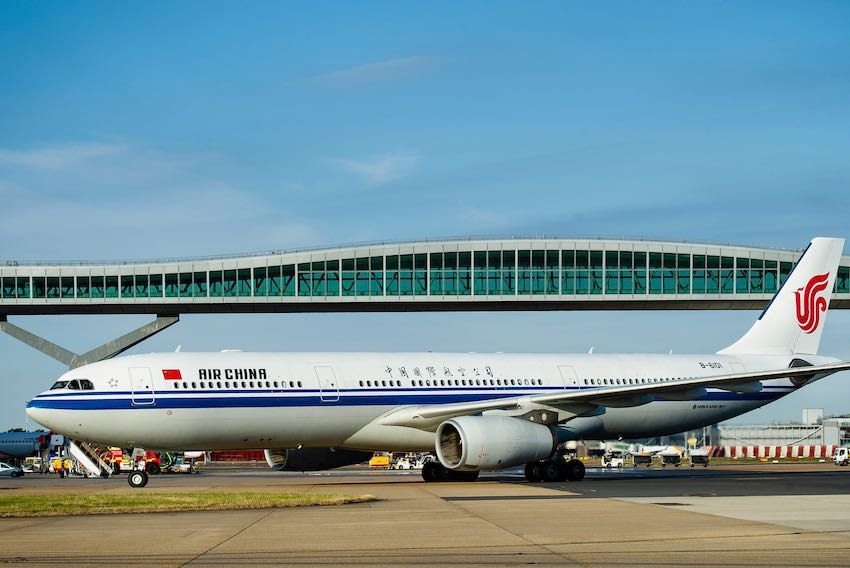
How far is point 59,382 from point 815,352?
90.0 feet

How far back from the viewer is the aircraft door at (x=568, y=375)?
3531 centimetres

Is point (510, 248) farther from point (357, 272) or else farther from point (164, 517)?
point (164, 517)

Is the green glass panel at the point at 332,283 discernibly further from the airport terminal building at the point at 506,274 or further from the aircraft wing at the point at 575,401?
the aircraft wing at the point at 575,401

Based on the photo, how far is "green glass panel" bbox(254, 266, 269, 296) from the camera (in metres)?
60.2

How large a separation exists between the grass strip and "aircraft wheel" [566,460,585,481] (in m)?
9.60

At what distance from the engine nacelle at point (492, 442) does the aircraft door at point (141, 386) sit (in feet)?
26.8

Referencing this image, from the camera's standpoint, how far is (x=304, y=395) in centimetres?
3111

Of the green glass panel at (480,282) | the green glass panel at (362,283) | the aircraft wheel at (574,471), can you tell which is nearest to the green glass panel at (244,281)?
the green glass panel at (362,283)

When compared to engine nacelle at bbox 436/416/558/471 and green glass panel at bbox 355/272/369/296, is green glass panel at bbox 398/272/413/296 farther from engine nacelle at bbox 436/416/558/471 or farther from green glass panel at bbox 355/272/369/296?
engine nacelle at bbox 436/416/558/471

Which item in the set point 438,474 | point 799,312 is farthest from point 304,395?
point 799,312

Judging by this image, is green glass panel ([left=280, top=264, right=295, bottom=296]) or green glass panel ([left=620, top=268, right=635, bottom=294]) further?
green glass panel ([left=280, top=264, right=295, bottom=296])

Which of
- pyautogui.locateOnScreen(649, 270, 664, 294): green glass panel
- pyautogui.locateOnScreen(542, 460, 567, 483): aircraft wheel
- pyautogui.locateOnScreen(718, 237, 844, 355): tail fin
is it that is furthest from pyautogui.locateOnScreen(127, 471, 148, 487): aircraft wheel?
pyautogui.locateOnScreen(649, 270, 664, 294): green glass panel

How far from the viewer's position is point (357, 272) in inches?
2367

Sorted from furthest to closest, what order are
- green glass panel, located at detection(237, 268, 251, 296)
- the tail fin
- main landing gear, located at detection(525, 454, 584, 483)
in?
1. green glass panel, located at detection(237, 268, 251, 296)
2. the tail fin
3. main landing gear, located at detection(525, 454, 584, 483)
